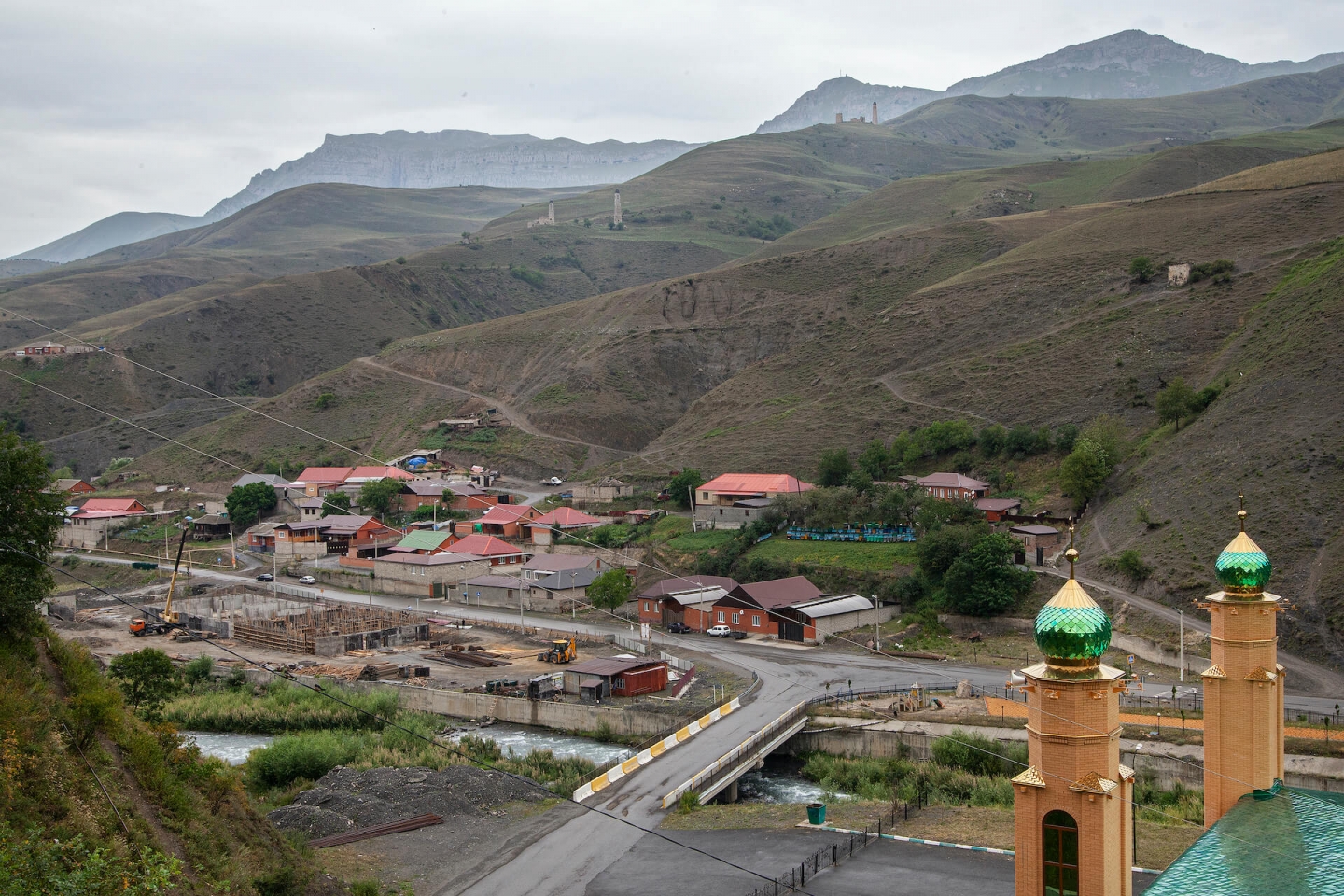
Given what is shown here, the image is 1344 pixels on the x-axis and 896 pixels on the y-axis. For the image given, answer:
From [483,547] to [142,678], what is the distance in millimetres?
30217

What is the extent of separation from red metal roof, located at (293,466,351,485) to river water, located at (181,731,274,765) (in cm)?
4450

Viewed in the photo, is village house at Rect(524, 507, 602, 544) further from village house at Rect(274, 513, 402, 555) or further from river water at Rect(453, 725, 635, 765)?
river water at Rect(453, 725, 635, 765)

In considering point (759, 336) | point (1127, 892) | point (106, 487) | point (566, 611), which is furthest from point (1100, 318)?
point (106, 487)

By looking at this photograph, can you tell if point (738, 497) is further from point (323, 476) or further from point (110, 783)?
point (110, 783)

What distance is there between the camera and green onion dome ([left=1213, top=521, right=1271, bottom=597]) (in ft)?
45.8

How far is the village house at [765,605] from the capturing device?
46.9 m

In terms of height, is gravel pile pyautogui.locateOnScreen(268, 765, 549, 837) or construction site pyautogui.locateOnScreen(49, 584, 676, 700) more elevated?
gravel pile pyautogui.locateOnScreen(268, 765, 549, 837)

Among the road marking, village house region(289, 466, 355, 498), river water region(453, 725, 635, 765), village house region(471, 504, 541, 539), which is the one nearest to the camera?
the road marking

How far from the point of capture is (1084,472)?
50969mm

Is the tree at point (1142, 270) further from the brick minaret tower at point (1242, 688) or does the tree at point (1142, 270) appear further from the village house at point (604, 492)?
the brick minaret tower at point (1242, 688)

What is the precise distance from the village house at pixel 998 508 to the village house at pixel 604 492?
25027 millimetres

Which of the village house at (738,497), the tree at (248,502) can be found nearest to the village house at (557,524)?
the village house at (738,497)

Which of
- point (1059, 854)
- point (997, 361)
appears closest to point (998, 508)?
point (997, 361)

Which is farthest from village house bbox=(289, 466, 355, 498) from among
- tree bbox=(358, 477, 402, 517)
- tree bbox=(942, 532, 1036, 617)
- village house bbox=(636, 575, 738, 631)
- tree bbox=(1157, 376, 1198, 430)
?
tree bbox=(1157, 376, 1198, 430)
